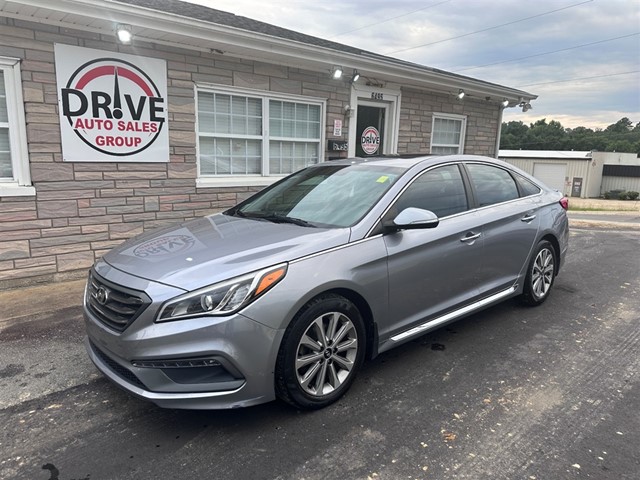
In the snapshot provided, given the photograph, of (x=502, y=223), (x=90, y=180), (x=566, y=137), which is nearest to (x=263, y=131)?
(x=90, y=180)

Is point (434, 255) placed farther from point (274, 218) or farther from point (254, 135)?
point (254, 135)

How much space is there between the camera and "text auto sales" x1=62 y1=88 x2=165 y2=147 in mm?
5426

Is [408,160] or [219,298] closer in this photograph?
[219,298]

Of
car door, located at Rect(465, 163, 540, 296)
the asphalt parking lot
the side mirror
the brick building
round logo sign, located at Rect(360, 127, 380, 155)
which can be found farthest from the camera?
round logo sign, located at Rect(360, 127, 380, 155)

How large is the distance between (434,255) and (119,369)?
7.44ft

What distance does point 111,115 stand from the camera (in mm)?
5699

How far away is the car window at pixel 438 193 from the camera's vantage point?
352cm

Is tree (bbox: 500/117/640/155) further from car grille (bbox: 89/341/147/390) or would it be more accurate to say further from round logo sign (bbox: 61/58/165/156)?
car grille (bbox: 89/341/147/390)

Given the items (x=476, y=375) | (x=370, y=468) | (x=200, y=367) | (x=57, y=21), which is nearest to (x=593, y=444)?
(x=476, y=375)

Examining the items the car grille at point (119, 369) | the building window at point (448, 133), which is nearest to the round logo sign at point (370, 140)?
the building window at point (448, 133)

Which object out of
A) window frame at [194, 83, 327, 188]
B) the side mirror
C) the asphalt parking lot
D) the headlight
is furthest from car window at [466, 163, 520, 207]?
window frame at [194, 83, 327, 188]

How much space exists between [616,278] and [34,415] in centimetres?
660

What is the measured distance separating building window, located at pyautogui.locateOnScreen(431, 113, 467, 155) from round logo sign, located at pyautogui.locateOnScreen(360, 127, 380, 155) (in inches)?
59.3

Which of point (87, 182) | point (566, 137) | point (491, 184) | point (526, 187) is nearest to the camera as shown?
point (491, 184)
